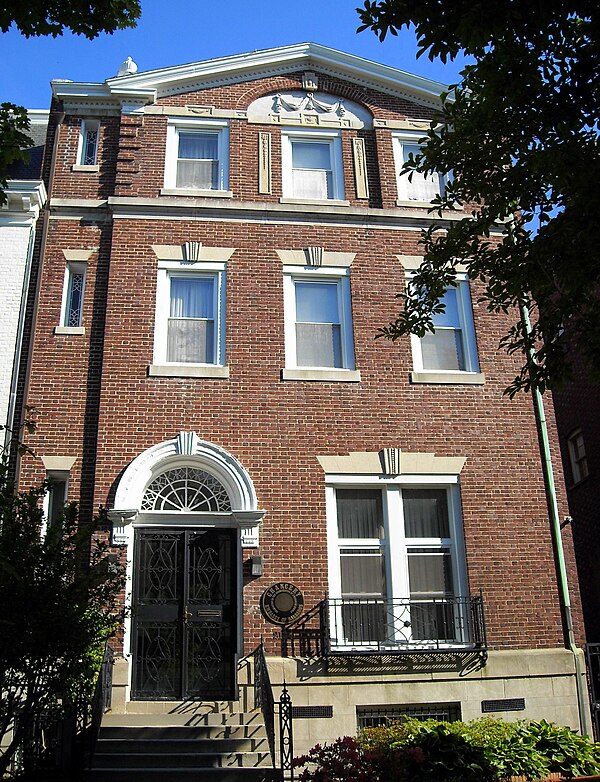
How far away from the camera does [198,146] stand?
15.7 meters

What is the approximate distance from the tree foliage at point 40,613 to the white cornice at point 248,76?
355 inches

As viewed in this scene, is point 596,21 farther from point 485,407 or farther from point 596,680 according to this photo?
point 596,680

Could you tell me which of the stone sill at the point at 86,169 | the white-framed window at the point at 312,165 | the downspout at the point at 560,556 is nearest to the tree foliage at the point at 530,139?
the downspout at the point at 560,556

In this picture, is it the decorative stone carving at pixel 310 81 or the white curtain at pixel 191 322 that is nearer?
the white curtain at pixel 191 322

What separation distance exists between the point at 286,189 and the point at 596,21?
27.9ft

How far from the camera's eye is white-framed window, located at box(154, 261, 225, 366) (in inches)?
549

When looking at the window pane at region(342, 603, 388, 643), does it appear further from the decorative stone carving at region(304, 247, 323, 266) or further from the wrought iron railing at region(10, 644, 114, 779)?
the decorative stone carving at region(304, 247, 323, 266)

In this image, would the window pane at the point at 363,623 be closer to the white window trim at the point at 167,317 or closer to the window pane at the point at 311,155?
the white window trim at the point at 167,317

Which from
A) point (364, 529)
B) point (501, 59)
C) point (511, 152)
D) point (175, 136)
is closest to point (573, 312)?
point (511, 152)

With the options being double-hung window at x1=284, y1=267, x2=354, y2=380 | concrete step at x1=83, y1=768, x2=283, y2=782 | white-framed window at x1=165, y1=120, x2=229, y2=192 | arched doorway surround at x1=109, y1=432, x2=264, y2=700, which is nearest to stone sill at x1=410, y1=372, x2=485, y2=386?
double-hung window at x1=284, y1=267, x2=354, y2=380

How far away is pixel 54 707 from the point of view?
356 inches

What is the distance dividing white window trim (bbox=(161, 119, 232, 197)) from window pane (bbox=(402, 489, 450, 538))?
20.2 ft

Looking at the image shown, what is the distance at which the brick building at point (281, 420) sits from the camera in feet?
40.8

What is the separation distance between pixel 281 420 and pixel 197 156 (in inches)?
213
